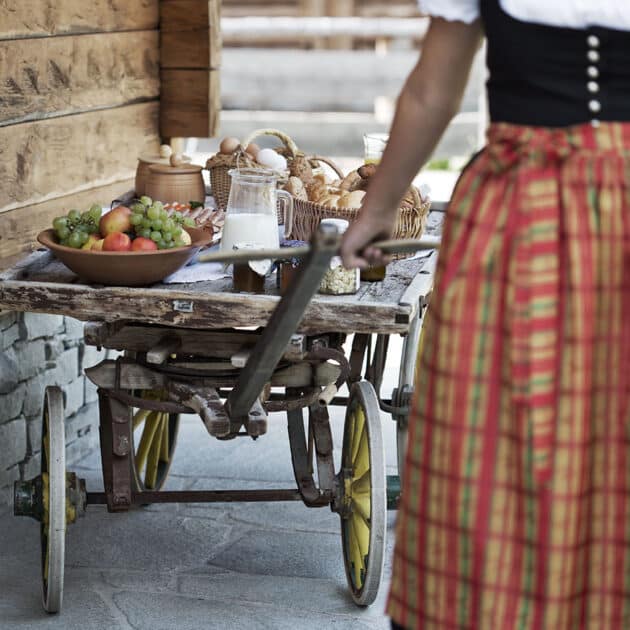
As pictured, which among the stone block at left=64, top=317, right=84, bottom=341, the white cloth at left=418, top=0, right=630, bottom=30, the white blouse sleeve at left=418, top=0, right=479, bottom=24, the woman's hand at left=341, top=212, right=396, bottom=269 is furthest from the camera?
the stone block at left=64, top=317, right=84, bottom=341

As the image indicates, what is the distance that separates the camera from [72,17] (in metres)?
3.92

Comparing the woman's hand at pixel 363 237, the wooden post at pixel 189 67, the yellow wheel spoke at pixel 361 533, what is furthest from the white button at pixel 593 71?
the wooden post at pixel 189 67

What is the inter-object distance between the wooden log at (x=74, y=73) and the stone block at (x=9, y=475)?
1.05m

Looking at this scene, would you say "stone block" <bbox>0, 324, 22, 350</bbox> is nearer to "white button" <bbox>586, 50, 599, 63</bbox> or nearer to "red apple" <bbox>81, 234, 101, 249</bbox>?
"red apple" <bbox>81, 234, 101, 249</bbox>

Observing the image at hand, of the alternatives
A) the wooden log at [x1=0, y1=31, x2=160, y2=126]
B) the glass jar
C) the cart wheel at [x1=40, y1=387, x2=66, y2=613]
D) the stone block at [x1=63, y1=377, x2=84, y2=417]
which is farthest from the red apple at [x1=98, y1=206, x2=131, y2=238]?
the stone block at [x1=63, y1=377, x2=84, y2=417]

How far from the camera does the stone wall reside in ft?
12.0

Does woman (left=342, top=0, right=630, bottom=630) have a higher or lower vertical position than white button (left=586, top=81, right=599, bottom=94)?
lower

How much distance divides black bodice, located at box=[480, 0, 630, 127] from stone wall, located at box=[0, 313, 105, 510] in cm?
225

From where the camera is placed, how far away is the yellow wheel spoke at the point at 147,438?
12.2 ft

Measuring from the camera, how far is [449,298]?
1.74 metres

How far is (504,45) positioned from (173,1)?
300cm

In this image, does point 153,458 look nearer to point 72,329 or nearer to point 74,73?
point 72,329

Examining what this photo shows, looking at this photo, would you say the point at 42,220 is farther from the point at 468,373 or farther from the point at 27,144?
the point at 468,373

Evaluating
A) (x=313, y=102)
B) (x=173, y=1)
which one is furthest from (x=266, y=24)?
(x=173, y=1)
